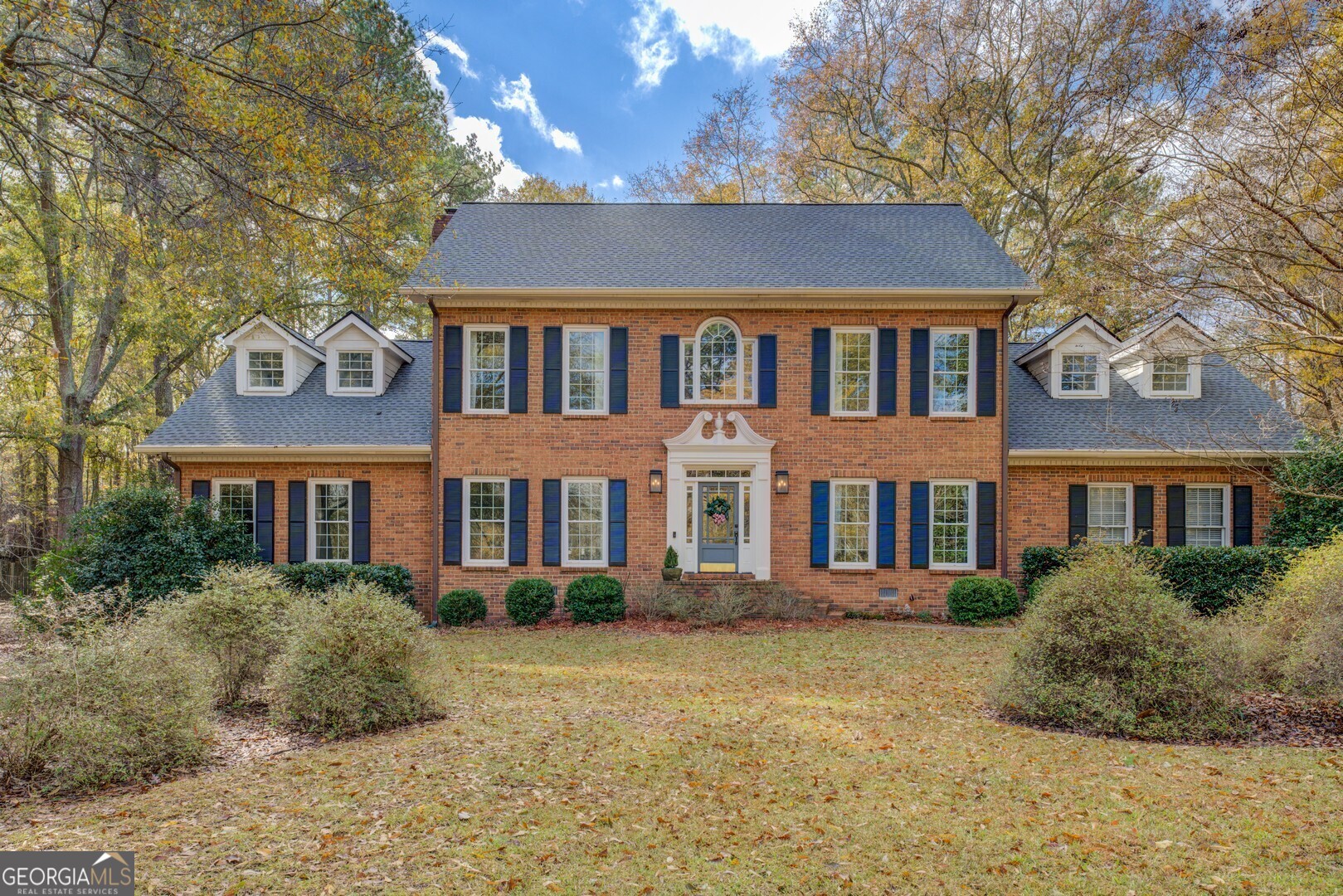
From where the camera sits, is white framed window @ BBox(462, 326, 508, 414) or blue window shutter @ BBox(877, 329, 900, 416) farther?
white framed window @ BBox(462, 326, 508, 414)

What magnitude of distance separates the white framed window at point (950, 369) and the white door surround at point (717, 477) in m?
3.39

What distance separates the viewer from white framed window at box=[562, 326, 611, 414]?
1390cm

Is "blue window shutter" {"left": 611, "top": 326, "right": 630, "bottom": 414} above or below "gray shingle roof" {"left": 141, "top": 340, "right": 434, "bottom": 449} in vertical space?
above

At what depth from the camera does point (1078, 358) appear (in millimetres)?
15289

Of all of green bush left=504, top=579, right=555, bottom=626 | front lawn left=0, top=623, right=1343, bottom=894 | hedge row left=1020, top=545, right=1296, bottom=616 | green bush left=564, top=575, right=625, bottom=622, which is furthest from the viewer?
green bush left=504, top=579, right=555, bottom=626

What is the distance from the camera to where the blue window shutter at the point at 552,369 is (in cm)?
1383

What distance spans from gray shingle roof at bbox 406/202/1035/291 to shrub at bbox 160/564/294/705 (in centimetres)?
692

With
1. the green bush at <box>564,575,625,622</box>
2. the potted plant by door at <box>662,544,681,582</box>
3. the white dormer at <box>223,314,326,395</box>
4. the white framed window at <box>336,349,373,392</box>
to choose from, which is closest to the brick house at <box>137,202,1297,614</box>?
the potted plant by door at <box>662,544,681,582</box>

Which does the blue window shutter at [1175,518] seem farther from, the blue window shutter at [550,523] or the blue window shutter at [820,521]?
the blue window shutter at [550,523]

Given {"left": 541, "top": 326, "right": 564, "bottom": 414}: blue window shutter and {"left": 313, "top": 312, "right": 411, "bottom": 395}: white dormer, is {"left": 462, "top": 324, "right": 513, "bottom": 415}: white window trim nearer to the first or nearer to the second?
{"left": 541, "top": 326, "right": 564, "bottom": 414}: blue window shutter

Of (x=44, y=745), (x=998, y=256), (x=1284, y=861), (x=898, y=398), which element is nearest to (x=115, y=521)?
(x=44, y=745)

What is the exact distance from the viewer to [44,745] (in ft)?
17.0

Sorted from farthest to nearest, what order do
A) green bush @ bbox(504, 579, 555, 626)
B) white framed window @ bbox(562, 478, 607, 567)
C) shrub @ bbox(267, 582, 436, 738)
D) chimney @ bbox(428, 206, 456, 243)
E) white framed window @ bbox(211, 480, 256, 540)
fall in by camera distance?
chimney @ bbox(428, 206, 456, 243) → white framed window @ bbox(211, 480, 256, 540) → white framed window @ bbox(562, 478, 607, 567) → green bush @ bbox(504, 579, 555, 626) → shrub @ bbox(267, 582, 436, 738)

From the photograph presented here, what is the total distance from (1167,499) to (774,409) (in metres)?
7.94
